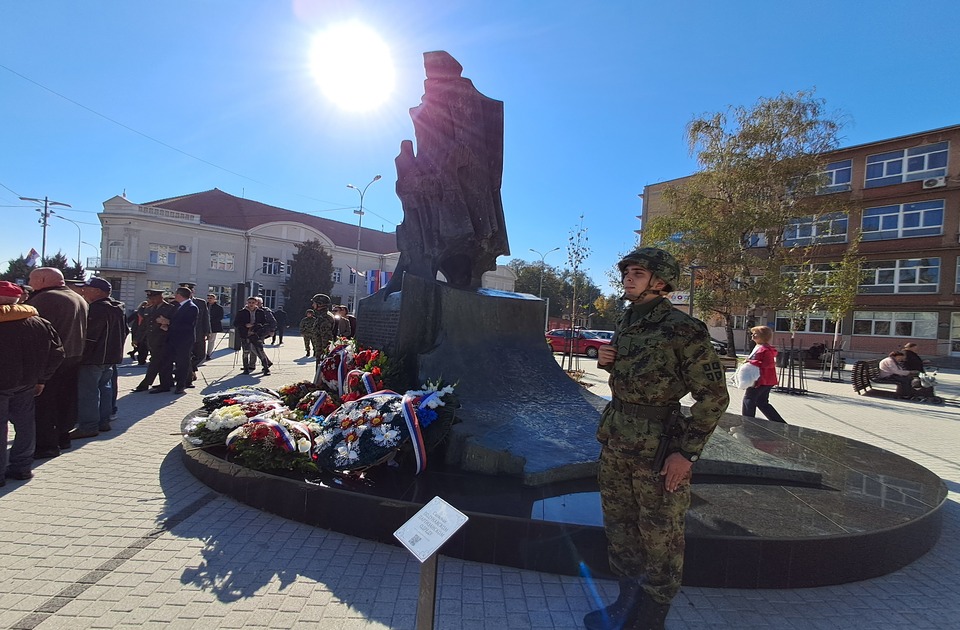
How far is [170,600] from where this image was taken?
8.14ft

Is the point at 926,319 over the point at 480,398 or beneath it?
over

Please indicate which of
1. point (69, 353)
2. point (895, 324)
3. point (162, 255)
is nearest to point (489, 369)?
point (69, 353)

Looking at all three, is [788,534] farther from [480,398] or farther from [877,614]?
[480,398]

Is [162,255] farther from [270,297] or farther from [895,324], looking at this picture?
[895,324]

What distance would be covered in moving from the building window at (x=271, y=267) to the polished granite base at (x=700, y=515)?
42.2 meters

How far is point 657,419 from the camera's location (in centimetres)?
225

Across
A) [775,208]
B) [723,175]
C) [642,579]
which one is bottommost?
[642,579]

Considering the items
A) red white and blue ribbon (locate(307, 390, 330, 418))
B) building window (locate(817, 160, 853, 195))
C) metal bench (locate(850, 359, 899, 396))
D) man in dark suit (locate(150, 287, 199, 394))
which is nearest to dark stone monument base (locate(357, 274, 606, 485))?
red white and blue ribbon (locate(307, 390, 330, 418))

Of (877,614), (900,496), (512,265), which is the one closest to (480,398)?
(877,614)

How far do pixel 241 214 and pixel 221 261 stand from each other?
6.26 meters

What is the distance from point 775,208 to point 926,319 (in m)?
19.1

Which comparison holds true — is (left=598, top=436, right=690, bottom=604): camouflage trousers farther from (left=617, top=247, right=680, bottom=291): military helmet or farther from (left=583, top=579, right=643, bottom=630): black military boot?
(left=617, top=247, right=680, bottom=291): military helmet

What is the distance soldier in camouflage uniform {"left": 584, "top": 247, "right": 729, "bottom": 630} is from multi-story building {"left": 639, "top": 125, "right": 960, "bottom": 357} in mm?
28706

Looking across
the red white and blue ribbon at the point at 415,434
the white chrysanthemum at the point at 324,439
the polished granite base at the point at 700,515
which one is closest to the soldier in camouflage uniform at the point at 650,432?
the polished granite base at the point at 700,515
